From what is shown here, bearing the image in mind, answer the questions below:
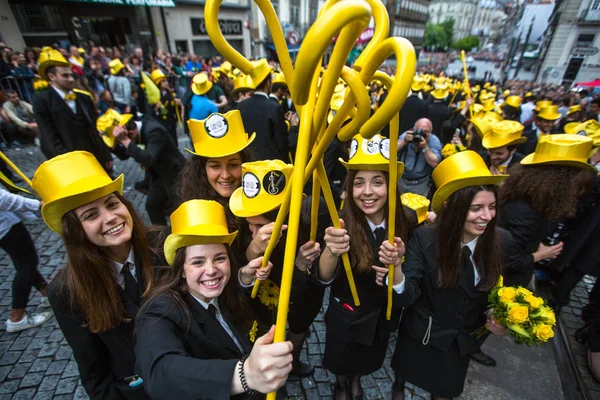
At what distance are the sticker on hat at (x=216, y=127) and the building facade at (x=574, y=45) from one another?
13478 millimetres

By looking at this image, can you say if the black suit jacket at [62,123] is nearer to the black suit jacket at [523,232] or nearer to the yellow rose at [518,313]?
the yellow rose at [518,313]

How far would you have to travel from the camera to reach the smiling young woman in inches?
66.7

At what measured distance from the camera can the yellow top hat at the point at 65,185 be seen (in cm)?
165

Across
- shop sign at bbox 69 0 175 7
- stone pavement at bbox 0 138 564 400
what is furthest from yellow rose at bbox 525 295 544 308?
shop sign at bbox 69 0 175 7

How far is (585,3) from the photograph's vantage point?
478 inches

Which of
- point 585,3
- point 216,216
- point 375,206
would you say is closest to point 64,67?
point 216,216

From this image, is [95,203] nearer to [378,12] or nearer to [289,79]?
[289,79]

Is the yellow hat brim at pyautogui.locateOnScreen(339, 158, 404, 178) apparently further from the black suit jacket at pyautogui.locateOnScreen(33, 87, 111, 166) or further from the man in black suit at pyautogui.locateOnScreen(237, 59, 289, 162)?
the black suit jacket at pyautogui.locateOnScreen(33, 87, 111, 166)

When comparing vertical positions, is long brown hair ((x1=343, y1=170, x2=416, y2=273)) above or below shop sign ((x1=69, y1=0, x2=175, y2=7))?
below

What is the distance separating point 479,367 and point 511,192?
2.04 metres

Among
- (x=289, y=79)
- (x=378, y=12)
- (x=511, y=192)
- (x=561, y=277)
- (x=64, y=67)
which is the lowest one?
(x=561, y=277)

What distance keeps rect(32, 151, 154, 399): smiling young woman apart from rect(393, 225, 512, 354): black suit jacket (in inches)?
73.6

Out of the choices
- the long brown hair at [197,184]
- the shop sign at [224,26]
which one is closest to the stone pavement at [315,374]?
the long brown hair at [197,184]

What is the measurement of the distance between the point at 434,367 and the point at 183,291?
2.09 meters
